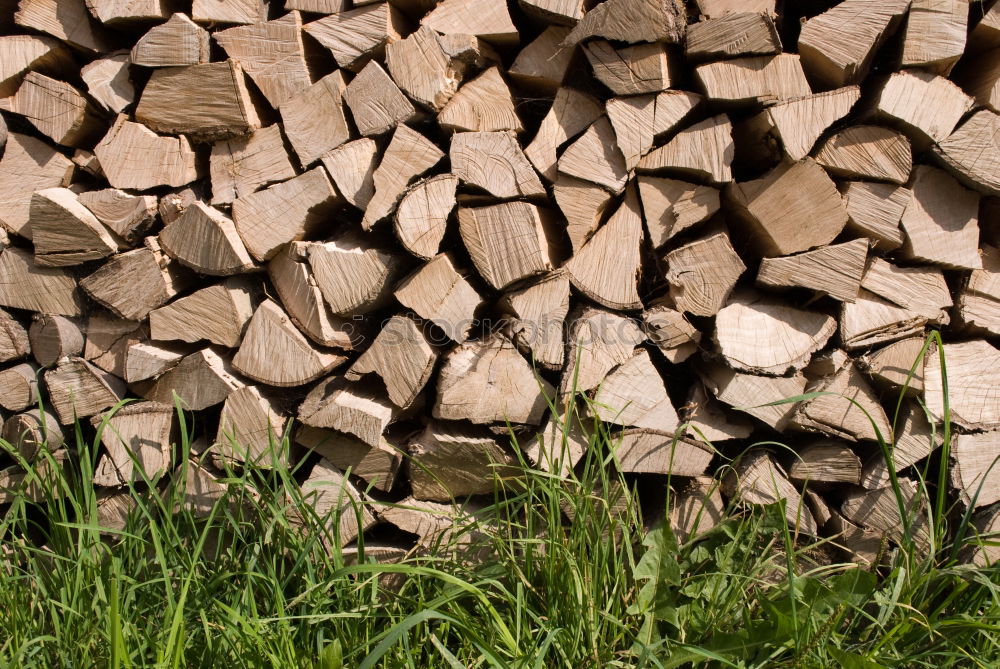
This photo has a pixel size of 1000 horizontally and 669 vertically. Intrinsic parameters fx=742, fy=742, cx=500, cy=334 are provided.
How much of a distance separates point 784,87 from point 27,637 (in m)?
1.80

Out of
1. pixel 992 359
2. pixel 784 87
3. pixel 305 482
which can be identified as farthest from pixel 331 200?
pixel 992 359

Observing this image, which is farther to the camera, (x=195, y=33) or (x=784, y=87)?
(x=195, y=33)

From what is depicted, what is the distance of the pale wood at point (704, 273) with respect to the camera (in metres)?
1.60

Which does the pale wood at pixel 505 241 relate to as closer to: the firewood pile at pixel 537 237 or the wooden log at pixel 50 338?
the firewood pile at pixel 537 237

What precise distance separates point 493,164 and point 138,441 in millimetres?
1036

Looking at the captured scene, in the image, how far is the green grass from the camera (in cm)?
127

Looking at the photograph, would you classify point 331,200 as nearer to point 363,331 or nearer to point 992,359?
point 363,331

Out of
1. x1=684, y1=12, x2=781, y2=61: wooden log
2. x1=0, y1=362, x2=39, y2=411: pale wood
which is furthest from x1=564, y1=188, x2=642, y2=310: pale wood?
x1=0, y1=362, x2=39, y2=411: pale wood

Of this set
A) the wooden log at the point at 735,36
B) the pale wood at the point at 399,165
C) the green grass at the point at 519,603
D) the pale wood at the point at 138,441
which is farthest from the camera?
the pale wood at the point at 138,441

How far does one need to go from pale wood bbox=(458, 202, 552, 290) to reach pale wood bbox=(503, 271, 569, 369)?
0.04 meters

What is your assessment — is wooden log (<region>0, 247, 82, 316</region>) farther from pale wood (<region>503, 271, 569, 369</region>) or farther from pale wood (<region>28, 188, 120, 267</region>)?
pale wood (<region>503, 271, 569, 369</region>)

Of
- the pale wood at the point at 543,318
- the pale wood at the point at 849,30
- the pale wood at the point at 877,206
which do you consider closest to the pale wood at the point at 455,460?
the pale wood at the point at 543,318

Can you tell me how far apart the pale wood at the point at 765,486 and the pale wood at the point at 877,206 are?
54cm

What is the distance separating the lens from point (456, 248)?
1694mm
